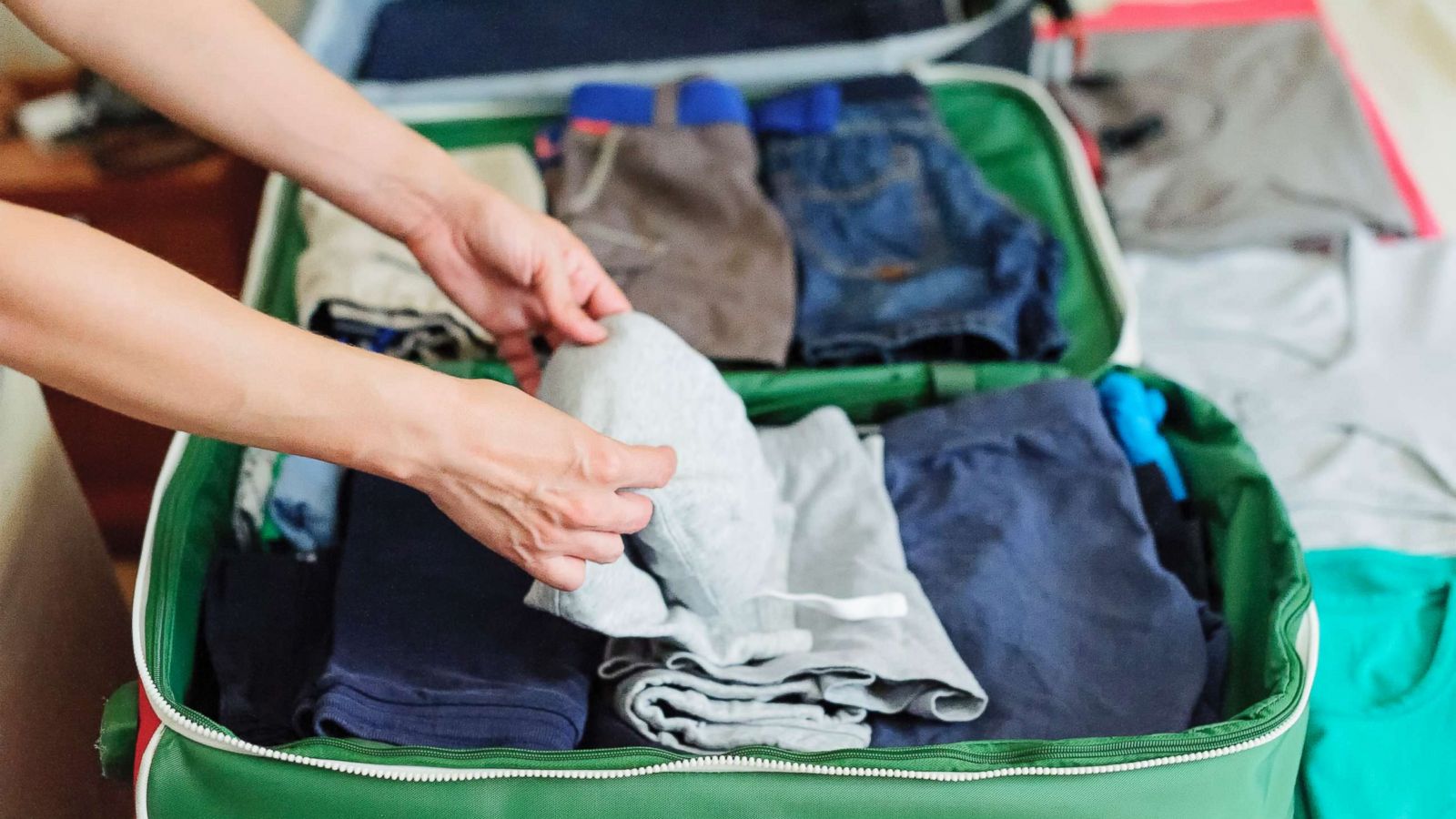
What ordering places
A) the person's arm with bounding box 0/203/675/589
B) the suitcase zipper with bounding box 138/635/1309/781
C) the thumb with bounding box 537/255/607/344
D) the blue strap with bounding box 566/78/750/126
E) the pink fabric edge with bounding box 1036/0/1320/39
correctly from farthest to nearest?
the pink fabric edge with bounding box 1036/0/1320/39, the blue strap with bounding box 566/78/750/126, the thumb with bounding box 537/255/607/344, the suitcase zipper with bounding box 138/635/1309/781, the person's arm with bounding box 0/203/675/589

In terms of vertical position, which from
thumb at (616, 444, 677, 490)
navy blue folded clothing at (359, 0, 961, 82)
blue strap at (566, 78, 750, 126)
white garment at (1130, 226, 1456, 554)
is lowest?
white garment at (1130, 226, 1456, 554)

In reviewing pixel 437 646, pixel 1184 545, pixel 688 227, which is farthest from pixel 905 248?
pixel 437 646

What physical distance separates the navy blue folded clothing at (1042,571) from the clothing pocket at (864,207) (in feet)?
0.80

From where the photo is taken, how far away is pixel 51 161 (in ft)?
5.00

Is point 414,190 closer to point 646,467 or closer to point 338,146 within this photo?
Result: point 338,146

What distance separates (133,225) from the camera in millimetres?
1494

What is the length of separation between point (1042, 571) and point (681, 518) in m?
0.30

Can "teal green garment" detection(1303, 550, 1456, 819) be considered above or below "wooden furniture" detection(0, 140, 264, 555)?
below

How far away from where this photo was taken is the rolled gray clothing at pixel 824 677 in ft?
2.61

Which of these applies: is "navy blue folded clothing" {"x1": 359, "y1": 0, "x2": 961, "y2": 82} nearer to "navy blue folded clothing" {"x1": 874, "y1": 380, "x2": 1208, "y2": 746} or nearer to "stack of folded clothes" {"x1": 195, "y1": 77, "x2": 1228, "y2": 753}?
"stack of folded clothes" {"x1": 195, "y1": 77, "x2": 1228, "y2": 753}

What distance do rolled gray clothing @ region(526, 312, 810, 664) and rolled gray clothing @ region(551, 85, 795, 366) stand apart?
25 centimetres

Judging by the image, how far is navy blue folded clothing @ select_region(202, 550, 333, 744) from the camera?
805 mm

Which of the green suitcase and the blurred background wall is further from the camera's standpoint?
the blurred background wall

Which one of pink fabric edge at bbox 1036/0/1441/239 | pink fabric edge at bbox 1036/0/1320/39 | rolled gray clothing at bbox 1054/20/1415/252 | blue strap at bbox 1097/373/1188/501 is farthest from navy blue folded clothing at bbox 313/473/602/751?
pink fabric edge at bbox 1036/0/1320/39
